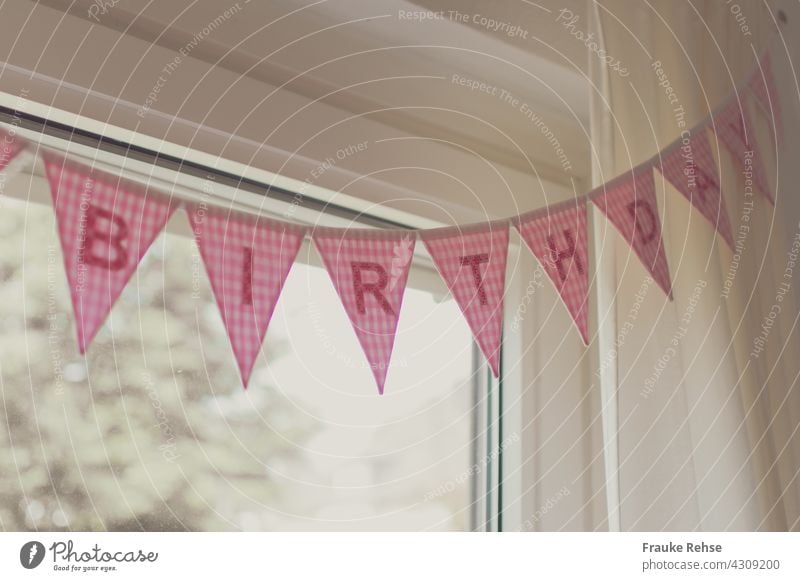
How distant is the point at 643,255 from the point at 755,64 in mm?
220

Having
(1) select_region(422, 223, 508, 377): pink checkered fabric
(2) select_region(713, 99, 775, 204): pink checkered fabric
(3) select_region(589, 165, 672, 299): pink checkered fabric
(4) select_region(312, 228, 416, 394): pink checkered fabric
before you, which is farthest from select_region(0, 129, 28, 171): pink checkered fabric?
(2) select_region(713, 99, 775, 204): pink checkered fabric

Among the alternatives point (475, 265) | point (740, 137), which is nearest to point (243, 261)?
point (475, 265)

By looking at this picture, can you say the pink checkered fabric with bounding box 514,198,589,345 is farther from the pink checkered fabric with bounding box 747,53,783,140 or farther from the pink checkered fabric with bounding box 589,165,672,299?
the pink checkered fabric with bounding box 747,53,783,140

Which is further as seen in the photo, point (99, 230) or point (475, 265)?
point (475, 265)

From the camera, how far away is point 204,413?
845mm

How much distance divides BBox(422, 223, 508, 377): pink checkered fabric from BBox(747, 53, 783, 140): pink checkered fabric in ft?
0.89

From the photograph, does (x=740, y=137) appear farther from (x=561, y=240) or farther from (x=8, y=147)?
(x=8, y=147)

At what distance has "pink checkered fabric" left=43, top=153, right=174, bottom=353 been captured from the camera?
27.1 inches

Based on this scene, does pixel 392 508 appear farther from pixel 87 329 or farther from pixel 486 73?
pixel 486 73

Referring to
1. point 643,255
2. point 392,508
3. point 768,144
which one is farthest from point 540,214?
point 392,508

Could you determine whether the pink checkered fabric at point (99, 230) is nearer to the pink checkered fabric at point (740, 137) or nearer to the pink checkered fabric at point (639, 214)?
the pink checkered fabric at point (639, 214)

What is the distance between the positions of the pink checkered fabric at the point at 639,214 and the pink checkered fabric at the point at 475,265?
4.4 inches

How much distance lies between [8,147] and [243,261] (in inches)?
8.9

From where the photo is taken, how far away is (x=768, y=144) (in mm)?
790
